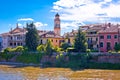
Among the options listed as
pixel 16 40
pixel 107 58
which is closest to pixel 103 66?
pixel 107 58

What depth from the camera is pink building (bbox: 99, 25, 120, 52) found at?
86.6 m

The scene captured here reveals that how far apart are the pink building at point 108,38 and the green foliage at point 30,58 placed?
16.7 meters

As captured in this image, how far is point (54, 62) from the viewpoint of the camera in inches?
3162

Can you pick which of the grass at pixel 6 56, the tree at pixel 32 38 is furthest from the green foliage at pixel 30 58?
the tree at pixel 32 38

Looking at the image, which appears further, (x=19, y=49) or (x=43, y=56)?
(x=19, y=49)

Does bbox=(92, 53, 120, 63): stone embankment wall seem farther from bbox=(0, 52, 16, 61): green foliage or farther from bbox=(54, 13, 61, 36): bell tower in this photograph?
bbox=(54, 13, 61, 36): bell tower

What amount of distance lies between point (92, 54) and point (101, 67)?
4.61 meters

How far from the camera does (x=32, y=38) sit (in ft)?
309

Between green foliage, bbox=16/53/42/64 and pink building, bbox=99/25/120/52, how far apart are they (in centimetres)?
1671

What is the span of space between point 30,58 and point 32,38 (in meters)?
8.87

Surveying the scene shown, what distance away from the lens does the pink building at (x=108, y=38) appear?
3410 inches

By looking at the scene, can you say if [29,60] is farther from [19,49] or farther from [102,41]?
[102,41]

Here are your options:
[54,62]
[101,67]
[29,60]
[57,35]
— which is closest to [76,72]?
[101,67]

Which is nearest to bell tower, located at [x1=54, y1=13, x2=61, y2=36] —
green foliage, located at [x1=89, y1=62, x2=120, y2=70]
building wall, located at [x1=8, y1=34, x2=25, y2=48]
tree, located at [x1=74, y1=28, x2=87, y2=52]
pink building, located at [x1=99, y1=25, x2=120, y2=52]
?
building wall, located at [x1=8, y1=34, x2=25, y2=48]
